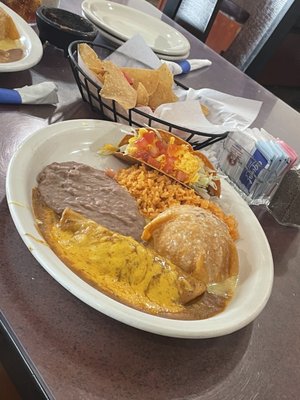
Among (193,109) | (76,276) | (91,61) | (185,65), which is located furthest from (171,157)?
(185,65)

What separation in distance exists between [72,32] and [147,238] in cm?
86

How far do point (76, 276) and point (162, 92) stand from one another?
28.8 inches

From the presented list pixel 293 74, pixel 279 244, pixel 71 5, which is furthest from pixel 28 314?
pixel 293 74

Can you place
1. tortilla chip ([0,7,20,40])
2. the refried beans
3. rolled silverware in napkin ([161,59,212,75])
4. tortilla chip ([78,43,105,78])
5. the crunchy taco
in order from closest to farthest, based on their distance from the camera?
1. the refried beans
2. the crunchy taco
3. tortilla chip ([78,43,105,78])
4. tortilla chip ([0,7,20,40])
5. rolled silverware in napkin ([161,59,212,75])

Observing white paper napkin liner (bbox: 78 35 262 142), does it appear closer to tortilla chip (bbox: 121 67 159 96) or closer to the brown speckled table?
tortilla chip (bbox: 121 67 159 96)

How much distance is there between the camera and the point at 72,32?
1.51 metres

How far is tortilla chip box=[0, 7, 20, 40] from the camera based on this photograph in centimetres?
146

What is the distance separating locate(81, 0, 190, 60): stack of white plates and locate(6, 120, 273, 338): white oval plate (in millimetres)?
703

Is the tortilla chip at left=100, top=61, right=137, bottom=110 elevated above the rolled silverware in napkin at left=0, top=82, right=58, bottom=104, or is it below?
above

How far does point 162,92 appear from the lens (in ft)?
4.39

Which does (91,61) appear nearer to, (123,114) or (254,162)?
(123,114)

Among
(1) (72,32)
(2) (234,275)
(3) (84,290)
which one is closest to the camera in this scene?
(3) (84,290)

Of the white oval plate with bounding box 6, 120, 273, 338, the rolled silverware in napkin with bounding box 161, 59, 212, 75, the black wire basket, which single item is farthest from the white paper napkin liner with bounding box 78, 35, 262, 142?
the rolled silverware in napkin with bounding box 161, 59, 212, 75

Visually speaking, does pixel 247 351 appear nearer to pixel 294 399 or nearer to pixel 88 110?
pixel 294 399
